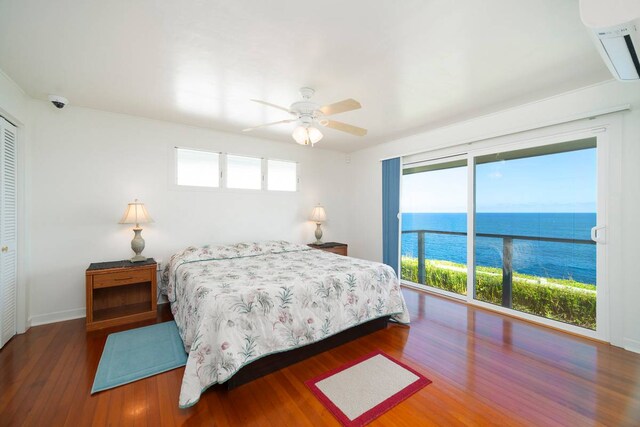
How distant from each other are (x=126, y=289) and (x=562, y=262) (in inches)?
205

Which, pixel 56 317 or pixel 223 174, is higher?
pixel 223 174

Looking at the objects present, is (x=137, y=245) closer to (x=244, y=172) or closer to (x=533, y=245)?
(x=244, y=172)

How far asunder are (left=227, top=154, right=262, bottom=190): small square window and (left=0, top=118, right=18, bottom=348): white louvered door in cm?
219

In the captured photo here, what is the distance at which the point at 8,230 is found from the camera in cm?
246

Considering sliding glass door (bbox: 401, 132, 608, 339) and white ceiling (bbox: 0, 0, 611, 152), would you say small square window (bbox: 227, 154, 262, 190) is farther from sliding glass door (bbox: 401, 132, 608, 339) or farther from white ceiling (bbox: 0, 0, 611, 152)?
sliding glass door (bbox: 401, 132, 608, 339)

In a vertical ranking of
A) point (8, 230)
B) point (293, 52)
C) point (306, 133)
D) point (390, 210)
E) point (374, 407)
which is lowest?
point (374, 407)

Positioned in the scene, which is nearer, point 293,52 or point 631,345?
point 293,52

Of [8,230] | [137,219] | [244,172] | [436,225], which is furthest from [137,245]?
[436,225]

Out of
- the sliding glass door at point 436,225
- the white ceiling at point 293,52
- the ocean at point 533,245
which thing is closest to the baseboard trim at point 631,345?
the ocean at point 533,245

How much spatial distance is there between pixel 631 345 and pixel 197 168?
205 inches

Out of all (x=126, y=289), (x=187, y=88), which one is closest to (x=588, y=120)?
(x=187, y=88)

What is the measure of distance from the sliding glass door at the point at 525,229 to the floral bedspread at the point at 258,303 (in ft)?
4.93

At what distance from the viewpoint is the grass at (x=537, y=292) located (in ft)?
8.92

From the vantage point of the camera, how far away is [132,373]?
2.00 metres
